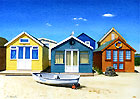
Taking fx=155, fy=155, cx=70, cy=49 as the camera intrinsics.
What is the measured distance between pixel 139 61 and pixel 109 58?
2079 centimetres

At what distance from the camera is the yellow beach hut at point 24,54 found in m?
18.9

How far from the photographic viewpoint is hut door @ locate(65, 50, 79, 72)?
18198 mm

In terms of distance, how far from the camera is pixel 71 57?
18203mm

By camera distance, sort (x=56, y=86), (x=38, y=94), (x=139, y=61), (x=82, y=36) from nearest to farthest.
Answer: (x=38, y=94) < (x=56, y=86) < (x=82, y=36) < (x=139, y=61)

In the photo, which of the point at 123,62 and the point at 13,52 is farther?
the point at 123,62

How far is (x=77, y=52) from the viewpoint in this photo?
721 inches

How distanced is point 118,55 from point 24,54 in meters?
12.5

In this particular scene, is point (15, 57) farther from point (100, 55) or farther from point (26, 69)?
point (100, 55)

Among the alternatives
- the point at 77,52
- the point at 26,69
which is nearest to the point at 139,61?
the point at 77,52

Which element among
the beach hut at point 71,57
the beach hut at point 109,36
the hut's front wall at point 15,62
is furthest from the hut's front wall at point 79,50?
the beach hut at point 109,36

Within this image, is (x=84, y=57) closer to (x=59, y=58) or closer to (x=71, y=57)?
(x=71, y=57)

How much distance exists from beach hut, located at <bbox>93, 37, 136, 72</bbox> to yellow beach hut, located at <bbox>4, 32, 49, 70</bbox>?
28.0ft

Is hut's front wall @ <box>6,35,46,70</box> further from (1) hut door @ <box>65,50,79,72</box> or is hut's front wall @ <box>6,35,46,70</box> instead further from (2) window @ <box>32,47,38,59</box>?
(1) hut door @ <box>65,50,79,72</box>

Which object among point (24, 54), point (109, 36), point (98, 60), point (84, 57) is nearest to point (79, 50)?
point (84, 57)
